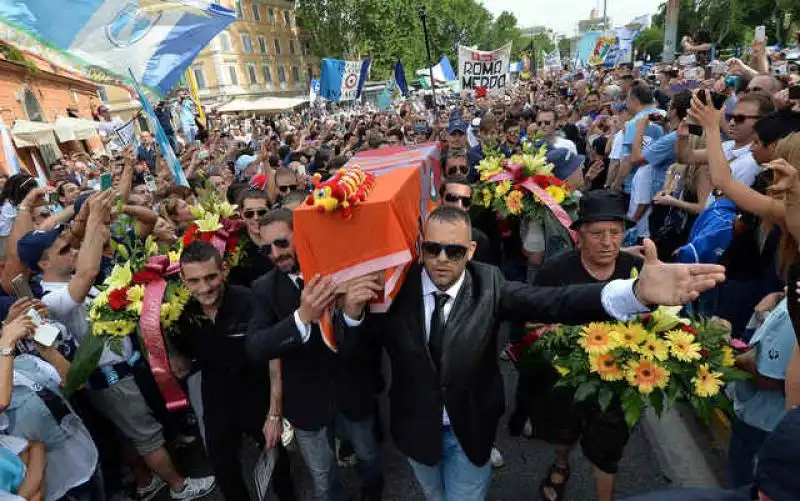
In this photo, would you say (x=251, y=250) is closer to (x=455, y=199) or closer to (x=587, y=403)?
(x=455, y=199)

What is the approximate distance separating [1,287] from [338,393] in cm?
317

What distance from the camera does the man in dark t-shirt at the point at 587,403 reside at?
2.84 metres

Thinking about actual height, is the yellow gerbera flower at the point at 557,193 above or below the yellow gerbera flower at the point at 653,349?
above

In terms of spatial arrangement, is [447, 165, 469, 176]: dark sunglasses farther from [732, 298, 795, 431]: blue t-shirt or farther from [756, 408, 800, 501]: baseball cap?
[756, 408, 800, 501]: baseball cap

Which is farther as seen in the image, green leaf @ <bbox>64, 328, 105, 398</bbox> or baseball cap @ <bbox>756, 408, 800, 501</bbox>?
green leaf @ <bbox>64, 328, 105, 398</bbox>

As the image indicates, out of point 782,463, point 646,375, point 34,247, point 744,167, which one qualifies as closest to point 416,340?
point 646,375

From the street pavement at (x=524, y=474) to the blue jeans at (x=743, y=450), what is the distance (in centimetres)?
93

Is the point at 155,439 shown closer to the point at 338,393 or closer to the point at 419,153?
the point at 338,393

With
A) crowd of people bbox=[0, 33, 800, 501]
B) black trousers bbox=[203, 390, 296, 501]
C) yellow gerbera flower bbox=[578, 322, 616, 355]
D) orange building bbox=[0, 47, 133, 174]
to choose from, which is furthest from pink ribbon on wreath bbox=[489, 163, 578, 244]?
orange building bbox=[0, 47, 133, 174]

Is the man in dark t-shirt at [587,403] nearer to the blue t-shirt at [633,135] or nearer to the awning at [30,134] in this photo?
the blue t-shirt at [633,135]

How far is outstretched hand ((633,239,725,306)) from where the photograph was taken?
1735 mm

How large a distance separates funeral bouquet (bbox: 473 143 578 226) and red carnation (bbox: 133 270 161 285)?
8.99ft

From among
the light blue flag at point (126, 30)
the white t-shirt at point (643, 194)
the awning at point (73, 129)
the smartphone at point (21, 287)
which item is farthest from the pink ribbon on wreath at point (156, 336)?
the awning at point (73, 129)

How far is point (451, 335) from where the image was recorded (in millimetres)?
2336
